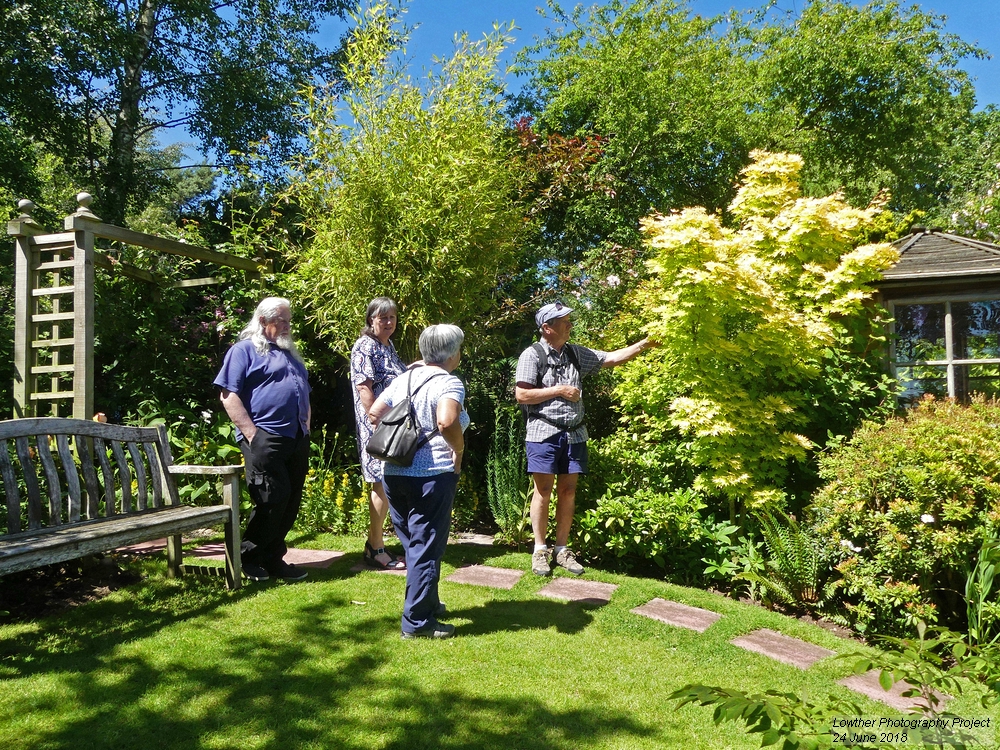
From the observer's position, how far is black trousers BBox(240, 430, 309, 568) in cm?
408

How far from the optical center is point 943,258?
7129 millimetres

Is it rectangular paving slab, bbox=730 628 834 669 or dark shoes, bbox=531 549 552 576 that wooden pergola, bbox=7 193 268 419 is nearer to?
dark shoes, bbox=531 549 552 576

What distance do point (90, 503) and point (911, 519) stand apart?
15.1 feet

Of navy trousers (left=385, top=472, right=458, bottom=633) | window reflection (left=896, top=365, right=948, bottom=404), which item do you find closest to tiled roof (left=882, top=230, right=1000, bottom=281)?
window reflection (left=896, top=365, right=948, bottom=404)

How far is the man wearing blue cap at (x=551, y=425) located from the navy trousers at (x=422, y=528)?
1.25 metres

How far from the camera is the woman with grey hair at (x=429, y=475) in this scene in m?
3.25

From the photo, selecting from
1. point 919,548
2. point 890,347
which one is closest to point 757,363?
point 919,548

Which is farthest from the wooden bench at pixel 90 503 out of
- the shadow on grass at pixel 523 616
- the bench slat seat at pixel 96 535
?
the shadow on grass at pixel 523 616

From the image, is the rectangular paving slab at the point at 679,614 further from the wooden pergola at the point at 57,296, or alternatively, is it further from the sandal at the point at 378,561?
the wooden pergola at the point at 57,296

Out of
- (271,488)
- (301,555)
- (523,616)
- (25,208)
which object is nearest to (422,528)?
(523,616)

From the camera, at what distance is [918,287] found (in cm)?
705

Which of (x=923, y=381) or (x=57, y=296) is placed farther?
(x=923, y=381)

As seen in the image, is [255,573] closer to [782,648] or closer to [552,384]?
[552,384]

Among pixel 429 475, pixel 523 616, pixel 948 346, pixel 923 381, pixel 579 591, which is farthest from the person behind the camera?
pixel 923 381
